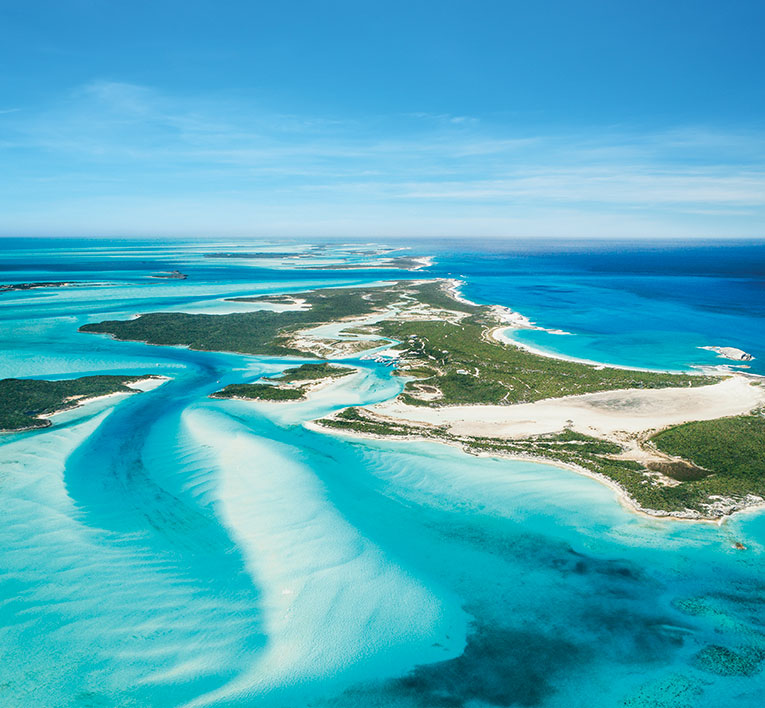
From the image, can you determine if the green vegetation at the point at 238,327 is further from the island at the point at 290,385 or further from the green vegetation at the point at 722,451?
the green vegetation at the point at 722,451

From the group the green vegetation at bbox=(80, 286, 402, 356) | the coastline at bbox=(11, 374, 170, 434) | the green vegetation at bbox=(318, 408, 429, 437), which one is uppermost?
the green vegetation at bbox=(80, 286, 402, 356)

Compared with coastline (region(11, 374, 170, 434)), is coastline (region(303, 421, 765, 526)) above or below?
below

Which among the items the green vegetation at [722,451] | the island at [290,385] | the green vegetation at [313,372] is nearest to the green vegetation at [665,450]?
the green vegetation at [722,451]

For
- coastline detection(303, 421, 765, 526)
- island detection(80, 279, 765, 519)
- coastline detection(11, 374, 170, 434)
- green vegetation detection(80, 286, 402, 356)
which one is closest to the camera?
coastline detection(303, 421, 765, 526)

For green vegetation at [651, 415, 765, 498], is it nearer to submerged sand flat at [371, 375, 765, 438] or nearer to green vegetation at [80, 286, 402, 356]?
submerged sand flat at [371, 375, 765, 438]

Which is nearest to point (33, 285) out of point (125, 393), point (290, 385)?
point (125, 393)

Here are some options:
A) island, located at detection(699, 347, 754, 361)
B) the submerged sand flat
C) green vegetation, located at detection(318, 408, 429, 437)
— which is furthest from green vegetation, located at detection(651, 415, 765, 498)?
island, located at detection(699, 347, 754, 361)

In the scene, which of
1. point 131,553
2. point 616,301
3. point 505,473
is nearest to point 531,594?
point 505,473

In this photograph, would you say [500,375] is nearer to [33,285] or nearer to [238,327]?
[238,327]
